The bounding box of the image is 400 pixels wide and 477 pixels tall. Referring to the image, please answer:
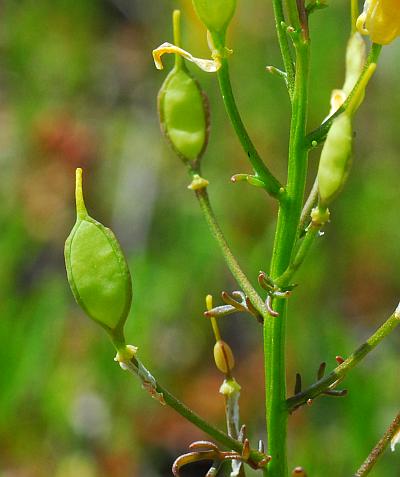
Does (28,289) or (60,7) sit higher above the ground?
(60,7)

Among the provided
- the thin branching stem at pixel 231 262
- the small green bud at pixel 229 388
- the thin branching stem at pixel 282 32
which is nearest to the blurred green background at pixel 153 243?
the small green bud at pixel 229 388

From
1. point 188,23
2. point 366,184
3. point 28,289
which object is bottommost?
point 28,289

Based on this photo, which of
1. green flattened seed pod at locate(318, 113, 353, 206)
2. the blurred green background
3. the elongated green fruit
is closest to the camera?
green flattened seed pod at locate(318, 113, 353, 206)

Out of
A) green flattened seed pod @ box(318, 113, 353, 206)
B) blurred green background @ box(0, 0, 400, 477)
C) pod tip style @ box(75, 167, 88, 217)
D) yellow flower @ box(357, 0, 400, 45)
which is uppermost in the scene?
yellow flower @ box(357, 0, 400, 45)

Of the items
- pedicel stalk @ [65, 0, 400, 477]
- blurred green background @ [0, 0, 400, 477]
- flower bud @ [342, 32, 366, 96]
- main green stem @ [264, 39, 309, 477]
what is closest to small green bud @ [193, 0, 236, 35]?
pedicel stalk @ [65, 0, 400, 477]

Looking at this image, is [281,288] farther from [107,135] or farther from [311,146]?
[107,135]

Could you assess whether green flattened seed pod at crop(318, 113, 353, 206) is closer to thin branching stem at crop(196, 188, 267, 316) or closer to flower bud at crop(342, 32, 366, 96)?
thin branching stem at crop(196, 188, 267, 316)

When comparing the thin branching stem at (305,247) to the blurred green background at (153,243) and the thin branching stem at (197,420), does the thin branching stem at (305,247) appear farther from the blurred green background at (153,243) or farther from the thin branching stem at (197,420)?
the blurred green background at (153,243)

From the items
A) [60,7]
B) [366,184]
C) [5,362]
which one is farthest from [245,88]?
[5,362]
